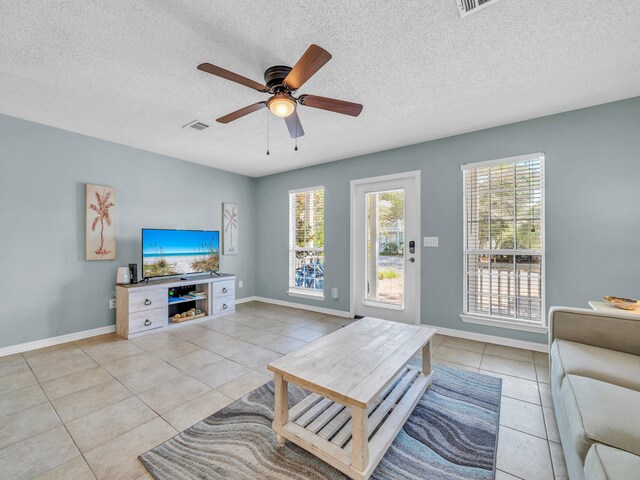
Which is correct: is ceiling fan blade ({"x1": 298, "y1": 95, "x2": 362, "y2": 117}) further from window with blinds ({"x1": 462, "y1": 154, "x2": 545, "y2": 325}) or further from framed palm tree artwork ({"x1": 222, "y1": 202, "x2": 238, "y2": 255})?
framed palm tree artwork ({"x1": 222, "y1": 202, "x2": 238, "y2": 255})

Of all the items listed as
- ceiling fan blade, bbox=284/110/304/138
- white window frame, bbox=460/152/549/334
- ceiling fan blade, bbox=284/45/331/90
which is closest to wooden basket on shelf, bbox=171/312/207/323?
ceiling fan blade, bbox=284/110/304/138

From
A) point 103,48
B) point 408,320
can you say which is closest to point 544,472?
point 408,320

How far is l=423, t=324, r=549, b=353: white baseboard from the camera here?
9.57 feet

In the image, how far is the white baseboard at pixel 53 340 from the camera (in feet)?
9.52

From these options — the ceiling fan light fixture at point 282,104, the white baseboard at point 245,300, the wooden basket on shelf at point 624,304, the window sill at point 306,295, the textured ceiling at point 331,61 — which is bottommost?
the white baseboard at point 245,300

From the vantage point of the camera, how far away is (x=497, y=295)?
10.4ft

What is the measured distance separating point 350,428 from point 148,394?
5.29 ft

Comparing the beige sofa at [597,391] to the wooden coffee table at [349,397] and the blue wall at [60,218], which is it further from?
the blue wall at [60,218]

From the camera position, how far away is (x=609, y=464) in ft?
2.86

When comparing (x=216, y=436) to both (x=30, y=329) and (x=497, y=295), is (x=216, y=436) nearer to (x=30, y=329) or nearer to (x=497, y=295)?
(x=30, y=329)

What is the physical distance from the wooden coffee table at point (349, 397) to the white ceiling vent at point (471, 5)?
204 cm

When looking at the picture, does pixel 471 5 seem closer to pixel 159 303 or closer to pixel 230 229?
pixel 159 303

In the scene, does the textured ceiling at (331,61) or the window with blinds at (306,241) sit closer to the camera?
the textured ceiling at (331,61)

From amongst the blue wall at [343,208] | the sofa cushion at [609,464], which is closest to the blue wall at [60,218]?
→ the blue wall at [343,208]
